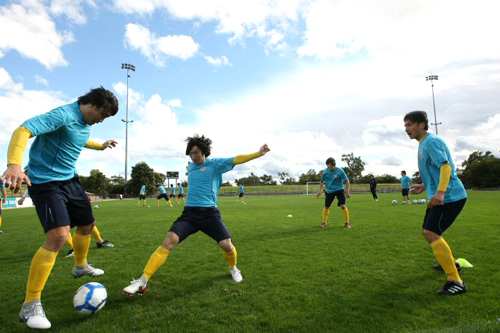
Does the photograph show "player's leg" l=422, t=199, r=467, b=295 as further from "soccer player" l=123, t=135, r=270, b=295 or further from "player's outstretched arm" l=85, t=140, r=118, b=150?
"player's outstretched arm" l=85, t=140, r=118, b=150

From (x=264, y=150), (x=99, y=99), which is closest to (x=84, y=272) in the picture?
(x=99, y=99)

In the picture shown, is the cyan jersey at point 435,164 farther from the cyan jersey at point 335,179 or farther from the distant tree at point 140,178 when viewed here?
the distant tree at point 140,178

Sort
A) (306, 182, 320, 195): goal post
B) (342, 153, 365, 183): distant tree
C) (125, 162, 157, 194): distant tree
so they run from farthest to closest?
(342, 153, 365, 183): distant tree
(125, 162, 157, 194): distant tree
(306, 182, 320, 195): goal post

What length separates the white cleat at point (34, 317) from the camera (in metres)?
2.91

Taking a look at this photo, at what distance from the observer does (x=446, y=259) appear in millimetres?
3889

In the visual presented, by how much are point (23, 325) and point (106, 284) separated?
126 centimetres

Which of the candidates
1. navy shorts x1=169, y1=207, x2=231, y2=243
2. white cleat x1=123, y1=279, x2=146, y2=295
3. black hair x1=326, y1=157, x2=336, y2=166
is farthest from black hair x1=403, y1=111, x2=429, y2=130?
black hair x1=326, y1=157, x2=336, y2=166

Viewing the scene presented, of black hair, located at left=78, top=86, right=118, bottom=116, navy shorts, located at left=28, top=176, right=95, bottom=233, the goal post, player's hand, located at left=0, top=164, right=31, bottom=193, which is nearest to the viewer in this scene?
player's hand, located at left=0, top=164, right=31, bottom=193

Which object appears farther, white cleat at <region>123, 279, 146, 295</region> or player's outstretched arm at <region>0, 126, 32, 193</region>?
white cleat at <region>123, 279, 146, 295</region>

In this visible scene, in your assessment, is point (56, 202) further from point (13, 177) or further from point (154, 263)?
point (154, 263)

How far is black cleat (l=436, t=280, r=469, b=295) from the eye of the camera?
12.0 feet

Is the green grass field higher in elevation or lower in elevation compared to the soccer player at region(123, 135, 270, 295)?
lower

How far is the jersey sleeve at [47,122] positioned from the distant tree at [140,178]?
70.9 meters

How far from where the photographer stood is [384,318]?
306cm
